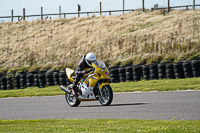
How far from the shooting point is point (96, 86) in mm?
11820

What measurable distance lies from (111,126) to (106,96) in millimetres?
4049

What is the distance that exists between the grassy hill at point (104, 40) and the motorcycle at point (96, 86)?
1391 cm

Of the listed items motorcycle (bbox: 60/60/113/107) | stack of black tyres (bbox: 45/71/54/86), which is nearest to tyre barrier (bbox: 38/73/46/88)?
stack of black tyres (bbox: 45/71/54/86)

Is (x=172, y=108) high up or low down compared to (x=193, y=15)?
down

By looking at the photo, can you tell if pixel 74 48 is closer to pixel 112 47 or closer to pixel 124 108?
pixel 112 47

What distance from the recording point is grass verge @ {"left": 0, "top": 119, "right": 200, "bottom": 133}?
22.1ft

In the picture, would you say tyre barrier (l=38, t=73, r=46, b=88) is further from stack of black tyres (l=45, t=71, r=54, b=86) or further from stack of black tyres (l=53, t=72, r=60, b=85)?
stack of black tyres (l=53, t=72, r=60, b=85)

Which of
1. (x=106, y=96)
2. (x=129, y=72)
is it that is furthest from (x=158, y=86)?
(x=106, y=96)

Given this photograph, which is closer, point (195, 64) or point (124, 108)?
point (124, 108)

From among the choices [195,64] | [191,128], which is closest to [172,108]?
[191,128]

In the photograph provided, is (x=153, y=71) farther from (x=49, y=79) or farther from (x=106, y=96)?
(x=106, y=96)

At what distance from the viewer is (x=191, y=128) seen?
6.62 metres

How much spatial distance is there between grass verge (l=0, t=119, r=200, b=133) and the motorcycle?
9.49 ft

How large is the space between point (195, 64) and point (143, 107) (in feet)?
34.6
